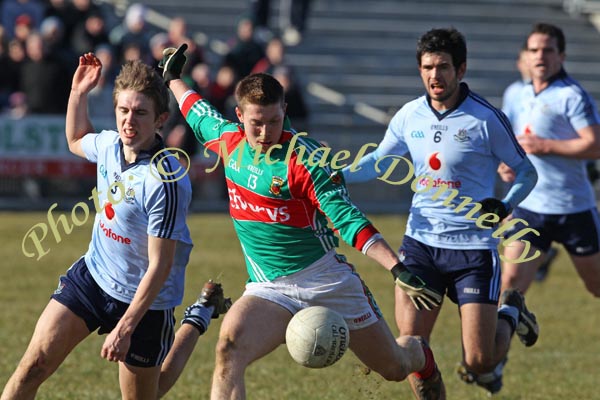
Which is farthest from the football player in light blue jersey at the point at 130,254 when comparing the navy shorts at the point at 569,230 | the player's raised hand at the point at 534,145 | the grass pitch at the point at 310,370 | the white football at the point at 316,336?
the navy shorts at the point at 569,230

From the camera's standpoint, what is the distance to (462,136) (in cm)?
733

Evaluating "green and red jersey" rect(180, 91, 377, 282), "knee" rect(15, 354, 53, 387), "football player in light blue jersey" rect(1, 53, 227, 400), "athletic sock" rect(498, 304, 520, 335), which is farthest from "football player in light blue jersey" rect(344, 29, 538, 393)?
"knee" rect(15, 354, 53, 387)

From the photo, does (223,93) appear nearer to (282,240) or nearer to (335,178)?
(282,240)

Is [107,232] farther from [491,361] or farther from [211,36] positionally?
[211,36]

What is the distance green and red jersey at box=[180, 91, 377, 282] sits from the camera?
6.09 m

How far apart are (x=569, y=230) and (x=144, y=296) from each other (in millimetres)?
4382

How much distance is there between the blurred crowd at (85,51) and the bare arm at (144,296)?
11854mm

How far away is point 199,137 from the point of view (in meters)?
6.90

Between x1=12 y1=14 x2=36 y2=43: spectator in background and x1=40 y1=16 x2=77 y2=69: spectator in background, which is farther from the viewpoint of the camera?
x1=12 y1=14 x2=36 y2=43: spectator in background

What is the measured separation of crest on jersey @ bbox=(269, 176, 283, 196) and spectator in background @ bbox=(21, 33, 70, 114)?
13.0 m

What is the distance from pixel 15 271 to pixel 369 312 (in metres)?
8.09

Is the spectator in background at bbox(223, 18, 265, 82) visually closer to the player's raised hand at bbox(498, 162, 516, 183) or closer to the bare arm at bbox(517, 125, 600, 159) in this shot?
the bare arm at bbox(517, 125, 600, 159)

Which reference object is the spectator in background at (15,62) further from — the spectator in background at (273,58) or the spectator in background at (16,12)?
the spectator in background at (273,58)

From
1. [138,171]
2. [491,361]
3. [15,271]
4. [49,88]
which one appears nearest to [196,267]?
[15,271]
